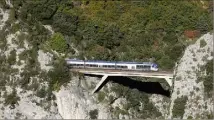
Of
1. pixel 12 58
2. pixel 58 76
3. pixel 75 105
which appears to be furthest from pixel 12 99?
pixel 75 105

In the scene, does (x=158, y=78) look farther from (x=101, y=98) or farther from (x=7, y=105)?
(x=7, y=105)

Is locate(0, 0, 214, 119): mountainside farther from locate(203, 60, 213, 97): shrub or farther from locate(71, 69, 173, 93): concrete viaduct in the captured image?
locate(71, 69, 173, 93): concrete viaduct

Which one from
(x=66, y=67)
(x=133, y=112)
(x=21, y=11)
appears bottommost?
(x=133, y=112)

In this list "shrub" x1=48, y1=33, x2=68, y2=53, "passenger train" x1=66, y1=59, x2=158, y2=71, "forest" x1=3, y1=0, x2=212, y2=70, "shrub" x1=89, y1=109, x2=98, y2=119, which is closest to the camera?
"shrub" x1=89, y1=109, x2=98, y2=119

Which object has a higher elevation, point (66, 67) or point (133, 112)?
point (66, 67)

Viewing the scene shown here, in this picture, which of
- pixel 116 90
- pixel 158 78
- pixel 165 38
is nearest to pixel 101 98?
pixel 116 90

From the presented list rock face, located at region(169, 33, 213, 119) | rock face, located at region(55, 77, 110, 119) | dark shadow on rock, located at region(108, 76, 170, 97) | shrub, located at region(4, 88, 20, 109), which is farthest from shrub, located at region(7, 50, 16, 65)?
rock face, located at region(169, 33, 213, 119)

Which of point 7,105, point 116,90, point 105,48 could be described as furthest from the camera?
point 105,48

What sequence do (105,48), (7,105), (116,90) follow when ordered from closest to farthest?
(7,105)
(116,90)
(105,48)
